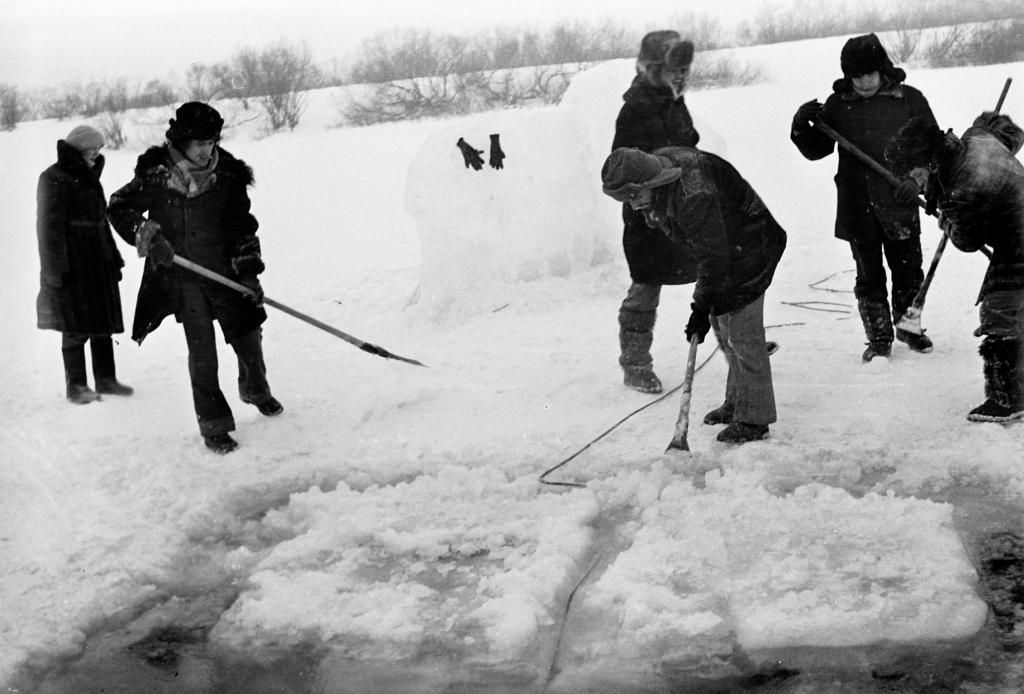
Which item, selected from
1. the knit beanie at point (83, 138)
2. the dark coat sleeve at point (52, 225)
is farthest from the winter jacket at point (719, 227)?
the dark coat sleeve at point (52, 225)

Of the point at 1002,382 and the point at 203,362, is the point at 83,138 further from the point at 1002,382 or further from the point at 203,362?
the point at 1002,382

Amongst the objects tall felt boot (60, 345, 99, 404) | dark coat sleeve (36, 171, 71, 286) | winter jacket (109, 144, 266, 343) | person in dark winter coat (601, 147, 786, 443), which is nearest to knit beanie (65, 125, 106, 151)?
dark coat sleeve (36, 171, 71, 286)

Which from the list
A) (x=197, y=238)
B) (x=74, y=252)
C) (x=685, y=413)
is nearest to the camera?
(x=685, y=413)

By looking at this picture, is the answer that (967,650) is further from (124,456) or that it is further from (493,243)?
(493,243)

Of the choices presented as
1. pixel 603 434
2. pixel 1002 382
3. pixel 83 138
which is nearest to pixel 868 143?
pixel 1002 382

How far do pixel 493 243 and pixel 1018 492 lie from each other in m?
4.25

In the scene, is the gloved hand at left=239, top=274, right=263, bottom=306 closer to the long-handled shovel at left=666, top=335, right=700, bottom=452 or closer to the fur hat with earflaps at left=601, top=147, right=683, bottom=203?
the fur hat with earflaps at left=601, top=147, right=683, bottom=203

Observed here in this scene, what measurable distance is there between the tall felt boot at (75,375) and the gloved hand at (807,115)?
4.06m

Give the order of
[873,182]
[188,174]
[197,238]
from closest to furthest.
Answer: [188,174]
[197,238]
[873,182]

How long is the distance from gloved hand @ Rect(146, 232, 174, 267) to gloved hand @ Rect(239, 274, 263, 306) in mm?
401

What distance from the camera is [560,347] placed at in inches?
252

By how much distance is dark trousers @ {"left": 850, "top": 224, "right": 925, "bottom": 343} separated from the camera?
5457 millimetres

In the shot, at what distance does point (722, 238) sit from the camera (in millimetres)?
4281

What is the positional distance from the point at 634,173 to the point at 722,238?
450mm
